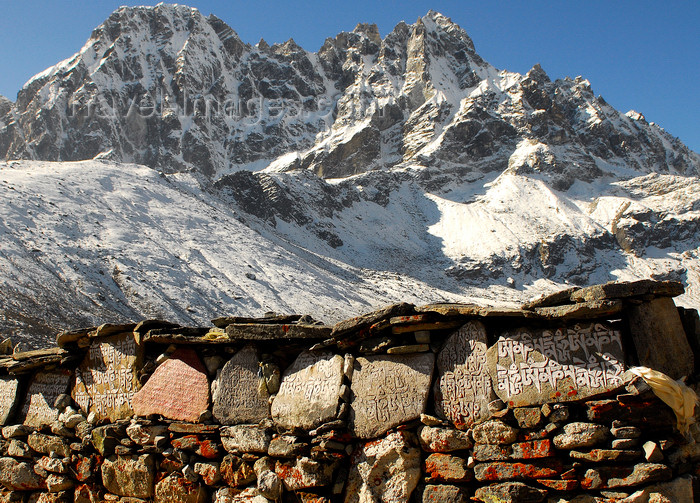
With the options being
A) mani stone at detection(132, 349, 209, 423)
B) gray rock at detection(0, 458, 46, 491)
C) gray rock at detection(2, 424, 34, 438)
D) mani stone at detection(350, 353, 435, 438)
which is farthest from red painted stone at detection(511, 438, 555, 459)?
gray rock at detection(2, 424, 34, 438)

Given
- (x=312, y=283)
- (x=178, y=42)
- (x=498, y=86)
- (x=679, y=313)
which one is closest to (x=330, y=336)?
(x=679, y=313)

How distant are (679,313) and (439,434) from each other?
8.66 ft

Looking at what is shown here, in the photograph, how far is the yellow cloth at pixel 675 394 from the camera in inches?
195

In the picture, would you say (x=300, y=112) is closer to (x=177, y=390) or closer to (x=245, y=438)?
(x=177, y=390)

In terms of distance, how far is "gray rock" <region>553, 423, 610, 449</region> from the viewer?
16.6 ft

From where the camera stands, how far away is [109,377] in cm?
780

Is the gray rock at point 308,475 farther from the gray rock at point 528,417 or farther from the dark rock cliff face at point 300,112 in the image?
the dark rock cliff face at point 300,112

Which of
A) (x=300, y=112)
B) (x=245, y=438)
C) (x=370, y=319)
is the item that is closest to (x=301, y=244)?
(x=245, y=438)

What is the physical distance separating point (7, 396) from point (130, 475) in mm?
2980

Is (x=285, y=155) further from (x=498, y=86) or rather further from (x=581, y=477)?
(x=581, y=477)

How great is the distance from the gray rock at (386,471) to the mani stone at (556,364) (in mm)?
1119

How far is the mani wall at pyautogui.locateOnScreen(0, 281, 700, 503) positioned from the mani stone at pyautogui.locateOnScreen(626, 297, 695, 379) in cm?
2

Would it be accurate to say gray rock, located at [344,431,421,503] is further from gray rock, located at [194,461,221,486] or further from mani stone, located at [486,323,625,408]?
gray rock, located at [194,461,221,486]

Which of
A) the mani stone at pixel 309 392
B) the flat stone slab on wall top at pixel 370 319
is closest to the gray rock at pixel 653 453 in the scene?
the flat stone slab on wall top at pixel 370 319
